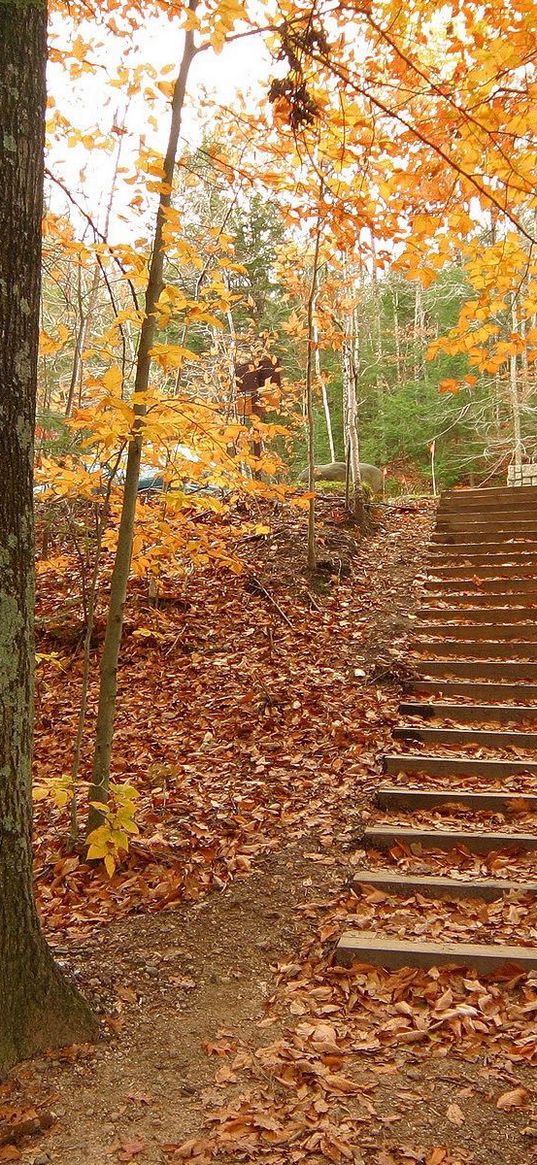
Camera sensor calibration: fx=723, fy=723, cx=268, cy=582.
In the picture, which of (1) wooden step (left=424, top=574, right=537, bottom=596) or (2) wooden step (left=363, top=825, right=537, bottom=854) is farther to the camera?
(1) wooden step (left=424, top=574, right=537, bottom=596)

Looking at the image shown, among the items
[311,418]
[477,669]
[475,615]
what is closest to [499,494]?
[311,418]

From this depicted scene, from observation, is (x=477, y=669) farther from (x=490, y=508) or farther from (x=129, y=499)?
(x=490, y=508)

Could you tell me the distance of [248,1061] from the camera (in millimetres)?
2750

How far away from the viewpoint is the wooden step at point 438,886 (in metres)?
3.71

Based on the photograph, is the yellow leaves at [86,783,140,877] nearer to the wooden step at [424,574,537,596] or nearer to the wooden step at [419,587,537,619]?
the wooden step at [419,587,537,619]

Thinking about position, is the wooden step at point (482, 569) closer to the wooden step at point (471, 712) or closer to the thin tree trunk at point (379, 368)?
the wooden step at point (471, 712)

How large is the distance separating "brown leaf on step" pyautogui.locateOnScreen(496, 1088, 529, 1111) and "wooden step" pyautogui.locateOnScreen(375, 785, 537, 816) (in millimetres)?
2134

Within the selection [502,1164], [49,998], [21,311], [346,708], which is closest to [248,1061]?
[49,998]

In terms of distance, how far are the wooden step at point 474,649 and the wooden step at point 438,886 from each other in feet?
10.5

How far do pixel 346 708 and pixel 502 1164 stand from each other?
3.89 metres

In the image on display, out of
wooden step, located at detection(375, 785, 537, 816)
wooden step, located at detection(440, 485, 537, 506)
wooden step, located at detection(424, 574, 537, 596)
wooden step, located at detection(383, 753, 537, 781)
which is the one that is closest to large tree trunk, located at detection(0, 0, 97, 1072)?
wooden step, located at detection(375, 785, 537, 816)

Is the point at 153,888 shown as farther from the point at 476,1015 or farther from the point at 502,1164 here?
the point at 502,1164

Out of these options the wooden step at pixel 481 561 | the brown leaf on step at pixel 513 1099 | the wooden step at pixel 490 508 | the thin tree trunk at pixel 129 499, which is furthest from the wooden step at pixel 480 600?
the brown leaf on step at pixel 513 1099

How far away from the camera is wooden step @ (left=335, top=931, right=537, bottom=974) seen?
10.4ft
